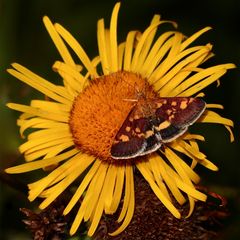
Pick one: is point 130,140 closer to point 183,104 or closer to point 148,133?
point 148,133

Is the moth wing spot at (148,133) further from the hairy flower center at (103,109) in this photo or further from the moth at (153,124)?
the hairy flower center at (103,109)

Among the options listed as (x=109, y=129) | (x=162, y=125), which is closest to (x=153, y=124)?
(x=162, y=125)

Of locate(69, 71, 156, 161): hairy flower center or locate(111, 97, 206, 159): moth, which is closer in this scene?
locate(111, 97, 206, 159): moth

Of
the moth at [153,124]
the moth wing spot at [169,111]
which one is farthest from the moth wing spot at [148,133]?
the moth wing spot at [169,111]

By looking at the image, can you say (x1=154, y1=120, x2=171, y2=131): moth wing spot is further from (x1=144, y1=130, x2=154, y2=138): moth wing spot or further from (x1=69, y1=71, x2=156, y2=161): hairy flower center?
(x1=69, y1=71, x2=156, y2=161): hairy flower center

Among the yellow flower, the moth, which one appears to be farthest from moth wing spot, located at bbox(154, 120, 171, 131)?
the yellow flower

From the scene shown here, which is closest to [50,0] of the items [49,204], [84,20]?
[84,20]
